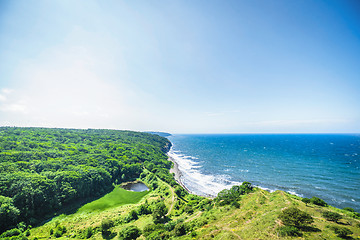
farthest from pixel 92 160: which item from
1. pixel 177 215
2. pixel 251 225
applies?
pixel 251 225

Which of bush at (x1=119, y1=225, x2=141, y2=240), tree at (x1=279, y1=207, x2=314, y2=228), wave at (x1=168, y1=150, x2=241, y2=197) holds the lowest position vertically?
wave at (x1=168, y1=150, x2=241, y2=197)

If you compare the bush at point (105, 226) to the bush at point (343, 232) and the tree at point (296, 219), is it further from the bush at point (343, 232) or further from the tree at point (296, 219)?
the bush at point (343, 232)

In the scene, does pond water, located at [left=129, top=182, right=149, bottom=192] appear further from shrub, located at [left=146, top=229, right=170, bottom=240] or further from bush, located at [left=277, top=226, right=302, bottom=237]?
bush, located at [left=277, top=226, right=302, bottom=237]

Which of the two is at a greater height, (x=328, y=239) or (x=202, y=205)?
(x=328, y=239)

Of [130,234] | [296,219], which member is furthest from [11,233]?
[296,219]

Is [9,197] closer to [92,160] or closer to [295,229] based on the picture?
[92,160]

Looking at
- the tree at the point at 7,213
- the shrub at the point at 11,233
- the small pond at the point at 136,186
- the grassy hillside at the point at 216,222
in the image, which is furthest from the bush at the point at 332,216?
the tree at the point at 7,213

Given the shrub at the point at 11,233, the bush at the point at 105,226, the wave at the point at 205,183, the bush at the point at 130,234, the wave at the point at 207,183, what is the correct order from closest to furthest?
1. the bush at the point at 130,234
2. the shrub at the point at 11,233
3. the bush at the point at 105,226
4. the wave at the point at 207,183
5. the wave at the point at 205,183

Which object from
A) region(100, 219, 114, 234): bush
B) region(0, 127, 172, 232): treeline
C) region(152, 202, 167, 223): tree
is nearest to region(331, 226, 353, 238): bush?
region(152, 202, 167, 223): tree
